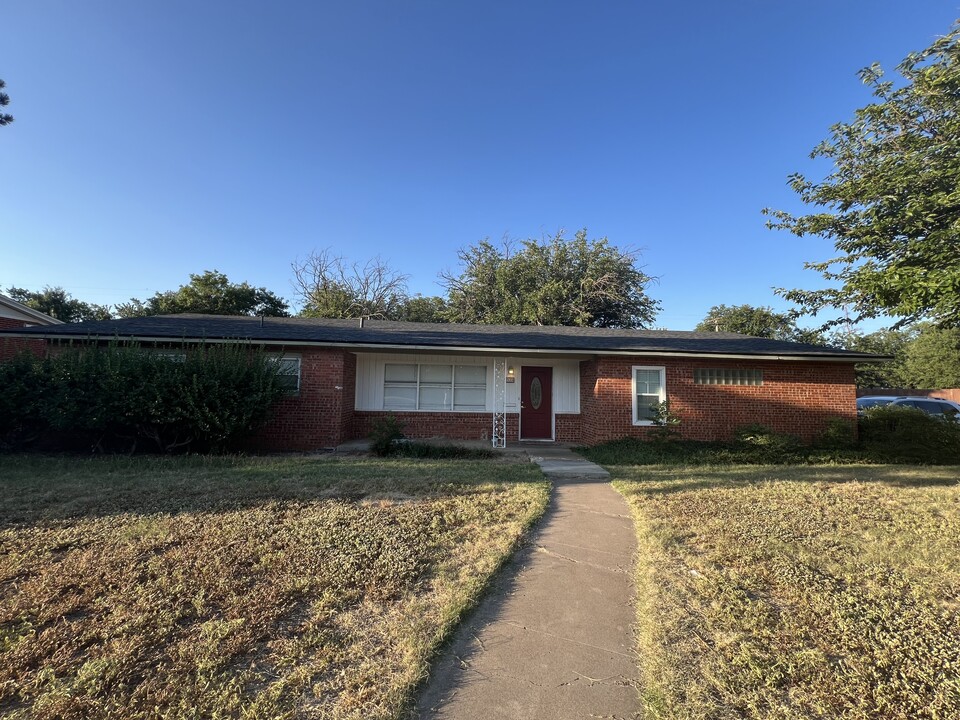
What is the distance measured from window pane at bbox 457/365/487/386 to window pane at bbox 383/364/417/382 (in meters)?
1.27

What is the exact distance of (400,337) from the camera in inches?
488

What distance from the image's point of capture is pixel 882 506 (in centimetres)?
613

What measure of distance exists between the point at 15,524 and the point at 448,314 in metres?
26.3

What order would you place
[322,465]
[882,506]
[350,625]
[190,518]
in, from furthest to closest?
[322,465]
[882,506]
[190,518]
[350,625]

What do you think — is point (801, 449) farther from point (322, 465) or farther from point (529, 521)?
point (322, 465)

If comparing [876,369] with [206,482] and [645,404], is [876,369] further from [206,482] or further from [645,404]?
[206,482]

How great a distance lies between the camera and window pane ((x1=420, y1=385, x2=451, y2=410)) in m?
13.1

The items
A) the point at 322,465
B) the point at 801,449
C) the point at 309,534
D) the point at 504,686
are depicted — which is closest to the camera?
the point at 504,686

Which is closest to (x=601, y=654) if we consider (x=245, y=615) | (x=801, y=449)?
(x=245, y=615)

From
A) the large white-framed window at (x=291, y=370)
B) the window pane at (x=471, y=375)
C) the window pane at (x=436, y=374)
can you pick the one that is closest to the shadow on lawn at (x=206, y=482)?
the large white-framed window at (x=291, y=370)

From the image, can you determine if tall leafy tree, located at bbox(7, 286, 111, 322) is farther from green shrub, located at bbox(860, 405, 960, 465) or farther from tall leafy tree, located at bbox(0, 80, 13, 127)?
green shrub, located at bbox(860, 405, 960, 465)

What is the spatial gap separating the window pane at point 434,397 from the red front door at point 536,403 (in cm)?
216

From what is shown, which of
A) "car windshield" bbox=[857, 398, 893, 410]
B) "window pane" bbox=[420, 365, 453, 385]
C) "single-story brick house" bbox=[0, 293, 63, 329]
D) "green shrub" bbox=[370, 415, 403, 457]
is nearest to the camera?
"green shrub" bbox=[370, 415, 403, 457]

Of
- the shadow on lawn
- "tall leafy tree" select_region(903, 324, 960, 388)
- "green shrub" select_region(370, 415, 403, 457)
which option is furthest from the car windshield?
"green shrub" select_region(370, 415, 403, 457)
